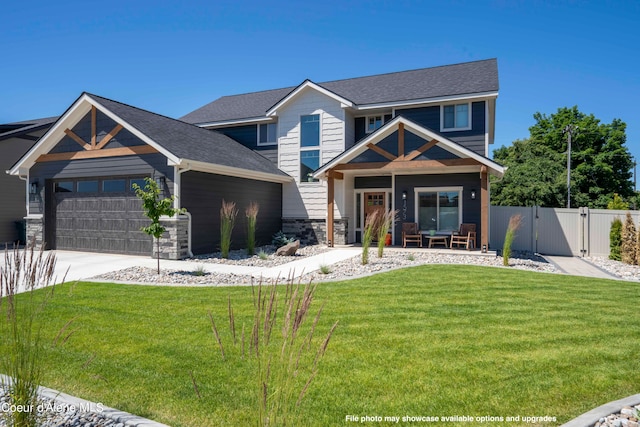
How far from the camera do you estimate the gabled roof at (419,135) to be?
11312mm

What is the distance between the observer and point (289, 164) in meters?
16.2

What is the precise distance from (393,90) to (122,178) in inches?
443

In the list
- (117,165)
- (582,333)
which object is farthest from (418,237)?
(117,165)

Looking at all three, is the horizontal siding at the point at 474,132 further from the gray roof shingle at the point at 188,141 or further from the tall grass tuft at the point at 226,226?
the tall grass tuft at the point at 226,226

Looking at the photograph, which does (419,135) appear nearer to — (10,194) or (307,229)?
(307,229)

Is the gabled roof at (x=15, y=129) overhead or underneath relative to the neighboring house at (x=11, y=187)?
overhead

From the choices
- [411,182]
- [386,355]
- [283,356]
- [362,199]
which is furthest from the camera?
[362,199]

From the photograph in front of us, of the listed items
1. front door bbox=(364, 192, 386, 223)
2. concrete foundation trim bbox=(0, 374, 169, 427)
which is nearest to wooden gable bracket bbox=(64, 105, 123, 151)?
front door bbox=(364, 192, 386, 223)

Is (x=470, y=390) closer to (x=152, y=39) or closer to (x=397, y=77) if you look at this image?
(x=152, y=39)

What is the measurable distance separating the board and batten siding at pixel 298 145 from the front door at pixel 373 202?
1720 millimetres

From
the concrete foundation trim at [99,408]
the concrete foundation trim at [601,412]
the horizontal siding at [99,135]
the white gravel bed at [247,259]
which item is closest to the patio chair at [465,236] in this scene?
the white gravel bed at [247,259]

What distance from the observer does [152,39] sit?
39.4 feet

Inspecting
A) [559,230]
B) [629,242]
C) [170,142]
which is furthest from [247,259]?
[629,242]

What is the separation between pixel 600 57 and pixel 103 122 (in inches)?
780
